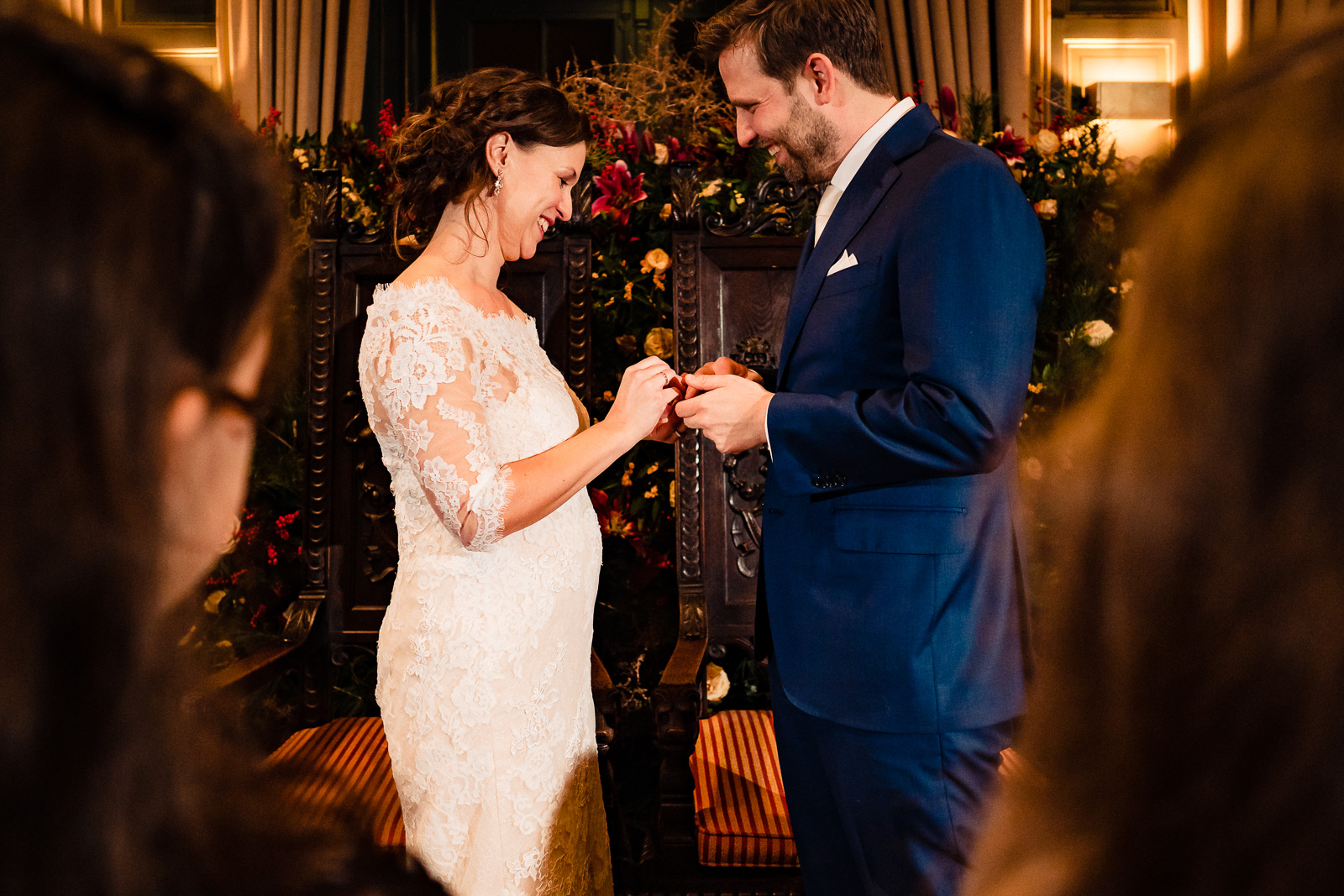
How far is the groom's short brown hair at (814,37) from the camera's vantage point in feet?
5.62

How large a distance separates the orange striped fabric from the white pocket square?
0.99 meters

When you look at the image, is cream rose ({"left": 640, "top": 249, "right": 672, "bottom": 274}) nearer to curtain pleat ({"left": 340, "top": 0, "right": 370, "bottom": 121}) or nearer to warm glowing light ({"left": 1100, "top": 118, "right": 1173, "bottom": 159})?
curtain pleat ({"left": 340, "top": 0, "right": 370, "bottom": 121})

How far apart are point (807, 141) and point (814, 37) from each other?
7.5 inches

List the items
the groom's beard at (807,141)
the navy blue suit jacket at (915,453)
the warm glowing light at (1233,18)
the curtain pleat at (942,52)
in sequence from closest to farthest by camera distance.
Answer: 1. the navy blue suit jacket at (915,453)
2. the groom's beard at (807,141)
3. the warm glowing light at (1233,18)
4. the curtain pleat at (942,52)

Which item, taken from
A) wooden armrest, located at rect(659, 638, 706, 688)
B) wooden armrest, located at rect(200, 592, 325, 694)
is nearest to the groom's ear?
wooden armrest, located at rect(659, 638, 706, 688)

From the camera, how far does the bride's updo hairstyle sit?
1.81 meters

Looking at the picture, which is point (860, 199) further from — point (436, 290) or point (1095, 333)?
point (1095, 333)

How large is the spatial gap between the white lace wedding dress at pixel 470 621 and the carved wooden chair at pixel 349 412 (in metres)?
0.68

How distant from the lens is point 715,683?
8.07 feet

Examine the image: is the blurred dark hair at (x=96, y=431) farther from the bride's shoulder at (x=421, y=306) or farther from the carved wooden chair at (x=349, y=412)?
the carved wooden chair at (x=349, y=412)

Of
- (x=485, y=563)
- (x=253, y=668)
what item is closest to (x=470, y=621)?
(x=485, y=563)

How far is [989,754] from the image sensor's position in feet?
4.79

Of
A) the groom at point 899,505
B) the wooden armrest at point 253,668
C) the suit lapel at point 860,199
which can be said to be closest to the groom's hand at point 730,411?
the groom at point 899,505

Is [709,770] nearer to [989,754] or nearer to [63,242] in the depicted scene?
[989,754]
